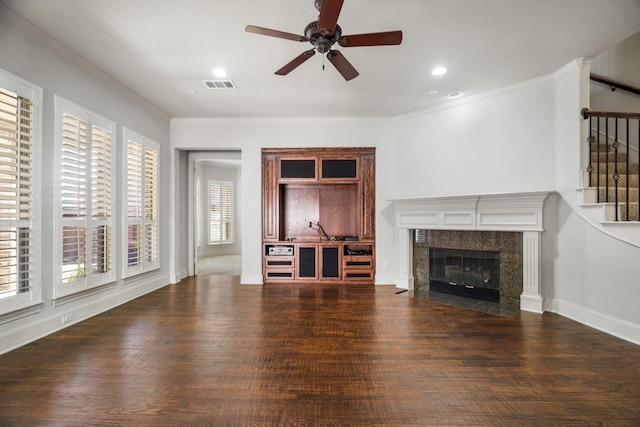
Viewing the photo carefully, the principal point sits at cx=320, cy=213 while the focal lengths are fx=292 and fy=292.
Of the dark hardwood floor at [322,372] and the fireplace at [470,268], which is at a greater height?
the fireplace at [470,268]

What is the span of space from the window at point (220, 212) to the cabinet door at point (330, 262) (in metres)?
5.01

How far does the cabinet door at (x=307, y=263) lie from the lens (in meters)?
5.40

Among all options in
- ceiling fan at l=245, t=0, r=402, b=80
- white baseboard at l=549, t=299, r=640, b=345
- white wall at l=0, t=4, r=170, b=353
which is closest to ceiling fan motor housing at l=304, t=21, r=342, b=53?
ceiling fan at l=245, t=0, r=402, b=80

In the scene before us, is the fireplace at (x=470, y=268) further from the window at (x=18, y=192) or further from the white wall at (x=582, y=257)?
the window at (x=18, y=192)

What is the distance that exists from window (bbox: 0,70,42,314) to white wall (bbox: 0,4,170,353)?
11 cm

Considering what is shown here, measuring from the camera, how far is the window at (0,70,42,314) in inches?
102

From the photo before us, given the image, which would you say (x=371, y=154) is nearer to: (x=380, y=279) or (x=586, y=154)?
(x=380, y=279)

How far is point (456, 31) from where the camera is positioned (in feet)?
9.46

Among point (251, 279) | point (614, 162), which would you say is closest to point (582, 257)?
point (614, 162)

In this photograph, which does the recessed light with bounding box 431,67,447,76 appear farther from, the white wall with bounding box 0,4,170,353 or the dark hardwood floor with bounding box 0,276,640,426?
the white wall with bounding box 0,4,170,353

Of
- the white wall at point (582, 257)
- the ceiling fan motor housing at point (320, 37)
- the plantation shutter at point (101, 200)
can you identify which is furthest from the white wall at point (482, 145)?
the plantation shutter at point (101, 200)

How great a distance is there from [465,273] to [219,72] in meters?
4.54

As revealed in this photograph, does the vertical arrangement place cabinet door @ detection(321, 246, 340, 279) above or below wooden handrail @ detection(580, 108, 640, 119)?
below

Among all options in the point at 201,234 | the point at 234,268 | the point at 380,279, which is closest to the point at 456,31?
the point at 380,279
